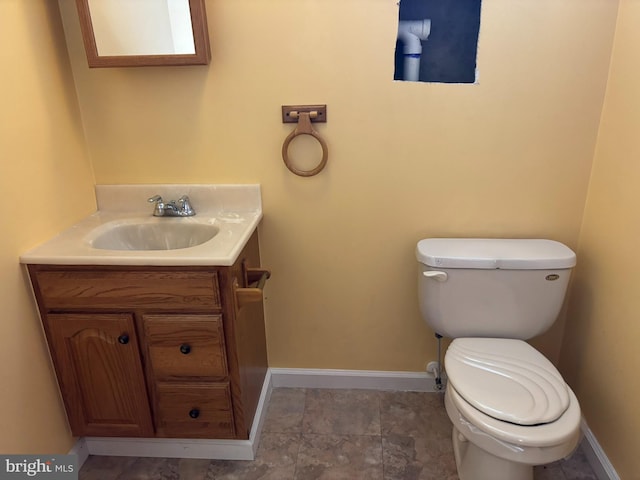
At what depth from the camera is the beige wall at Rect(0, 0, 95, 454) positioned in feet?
4.15

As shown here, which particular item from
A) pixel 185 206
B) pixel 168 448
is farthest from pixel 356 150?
pixel 168 448

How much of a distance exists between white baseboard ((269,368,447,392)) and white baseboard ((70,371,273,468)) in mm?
352

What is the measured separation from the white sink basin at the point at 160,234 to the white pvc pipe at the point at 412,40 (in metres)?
0.89

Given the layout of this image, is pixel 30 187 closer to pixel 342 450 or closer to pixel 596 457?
pixel 342 450

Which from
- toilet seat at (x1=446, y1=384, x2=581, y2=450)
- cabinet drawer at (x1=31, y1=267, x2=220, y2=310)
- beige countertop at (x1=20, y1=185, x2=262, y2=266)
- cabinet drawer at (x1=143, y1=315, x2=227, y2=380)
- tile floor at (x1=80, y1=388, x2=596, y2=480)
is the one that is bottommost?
tile floor at (x1=80, y1=388, x2=596, y2=480)

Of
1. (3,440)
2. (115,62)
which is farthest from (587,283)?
(3,440)

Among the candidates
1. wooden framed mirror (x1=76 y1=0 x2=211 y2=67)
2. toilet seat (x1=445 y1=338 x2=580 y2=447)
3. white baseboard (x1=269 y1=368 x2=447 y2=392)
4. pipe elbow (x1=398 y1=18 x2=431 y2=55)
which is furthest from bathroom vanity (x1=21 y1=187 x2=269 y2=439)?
pipe elbow (x1=398 y1=18 x2=431 y2=55)

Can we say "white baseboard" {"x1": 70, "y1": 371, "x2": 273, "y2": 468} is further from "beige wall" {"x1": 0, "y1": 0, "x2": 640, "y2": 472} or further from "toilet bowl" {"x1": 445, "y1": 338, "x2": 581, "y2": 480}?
"toilet bowl" {"x1": 445, "y1": 338, "x2": 581, "y2": 480}

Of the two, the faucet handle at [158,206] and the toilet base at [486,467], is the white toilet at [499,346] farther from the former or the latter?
the faucet handle at [158,206]

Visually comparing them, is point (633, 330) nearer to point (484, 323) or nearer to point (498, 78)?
point (484, 323)

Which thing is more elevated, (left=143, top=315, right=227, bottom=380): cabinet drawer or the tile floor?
(left=143, top=315, right=227, bottom=380): cabinet drawer

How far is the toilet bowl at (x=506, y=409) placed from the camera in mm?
1163

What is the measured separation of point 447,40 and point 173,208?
1.17m

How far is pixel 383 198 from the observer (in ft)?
5.47
